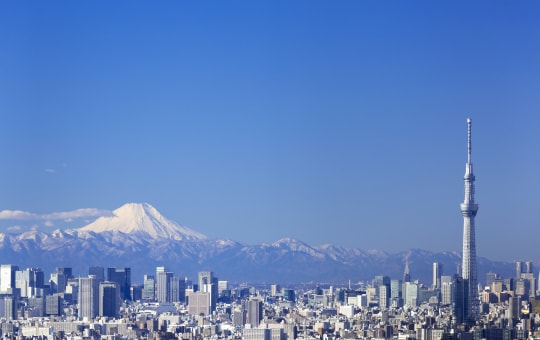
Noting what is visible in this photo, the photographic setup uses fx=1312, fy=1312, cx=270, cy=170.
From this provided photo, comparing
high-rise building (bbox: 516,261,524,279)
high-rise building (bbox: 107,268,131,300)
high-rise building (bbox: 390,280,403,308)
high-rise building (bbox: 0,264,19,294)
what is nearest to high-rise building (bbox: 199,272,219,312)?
high-rise building (bbox: 107,268,131,300)

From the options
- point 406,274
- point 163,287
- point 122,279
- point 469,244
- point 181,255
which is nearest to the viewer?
point 469,244

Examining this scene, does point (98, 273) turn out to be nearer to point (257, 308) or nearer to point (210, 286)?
point (210, 286)

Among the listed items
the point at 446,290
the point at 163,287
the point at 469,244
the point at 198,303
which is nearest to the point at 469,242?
the point at 469,244

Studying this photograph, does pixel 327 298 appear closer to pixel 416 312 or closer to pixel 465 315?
pixel 416 312

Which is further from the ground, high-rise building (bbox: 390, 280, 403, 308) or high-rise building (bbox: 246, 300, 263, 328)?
high-rise building (bbox: 390, 280, 403, 308)

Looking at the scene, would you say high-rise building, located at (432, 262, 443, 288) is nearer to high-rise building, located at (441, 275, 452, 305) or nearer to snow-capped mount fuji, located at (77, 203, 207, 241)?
high-rise building, located at (441, 275, 452, 305)

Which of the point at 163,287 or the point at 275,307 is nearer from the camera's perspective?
the point at 275,307

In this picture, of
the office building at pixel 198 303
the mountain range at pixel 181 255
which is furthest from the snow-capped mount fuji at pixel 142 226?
the office building at pixel 198 303
